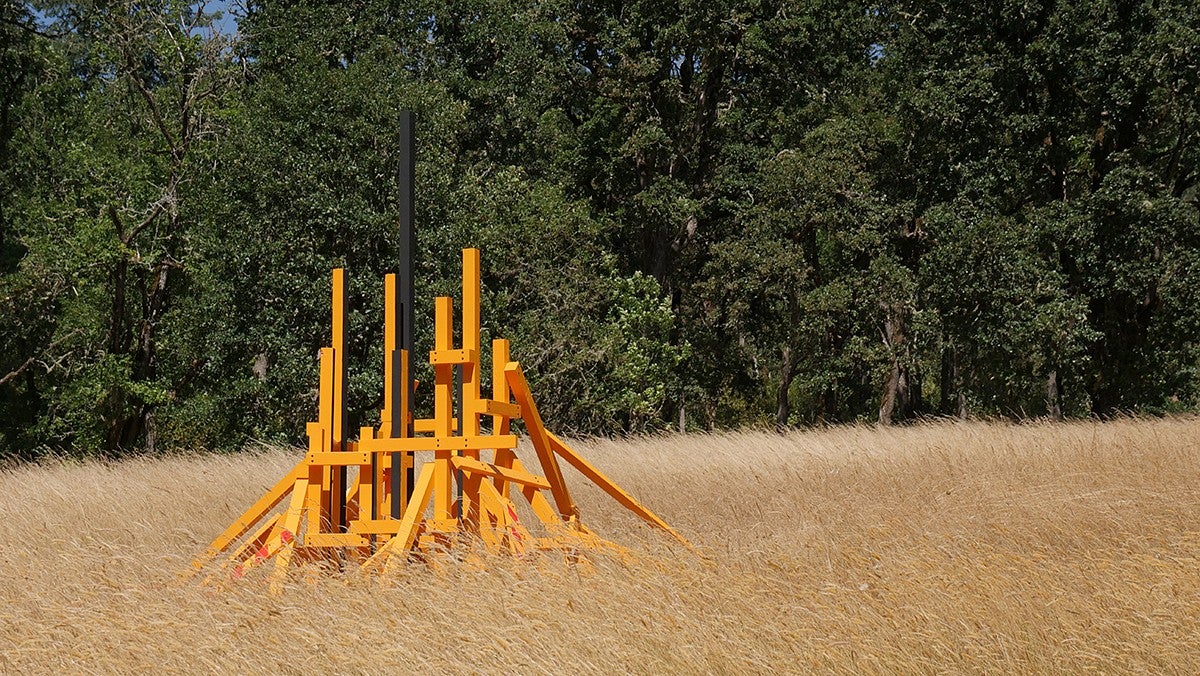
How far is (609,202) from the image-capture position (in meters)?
28.4

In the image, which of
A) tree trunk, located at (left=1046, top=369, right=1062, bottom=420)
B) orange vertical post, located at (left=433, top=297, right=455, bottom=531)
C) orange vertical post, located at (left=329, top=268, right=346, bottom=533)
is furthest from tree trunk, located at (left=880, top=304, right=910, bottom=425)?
orange vertical post, located at (left=433, top=297, right=455, bottom=531)

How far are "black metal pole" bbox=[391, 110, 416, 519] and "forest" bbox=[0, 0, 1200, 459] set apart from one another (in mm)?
11680

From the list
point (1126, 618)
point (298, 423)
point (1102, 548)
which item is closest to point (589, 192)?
point (298, 423)

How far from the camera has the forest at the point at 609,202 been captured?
20.1 meters

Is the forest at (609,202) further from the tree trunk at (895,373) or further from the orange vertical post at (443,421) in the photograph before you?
the orange vertical post at (443,421)

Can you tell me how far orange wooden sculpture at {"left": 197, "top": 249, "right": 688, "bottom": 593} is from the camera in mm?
7465

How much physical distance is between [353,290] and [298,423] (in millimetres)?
2467

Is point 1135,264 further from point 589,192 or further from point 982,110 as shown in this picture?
point 589,192

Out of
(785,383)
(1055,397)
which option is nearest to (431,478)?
(1055,397)

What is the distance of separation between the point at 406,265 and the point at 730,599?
294cm

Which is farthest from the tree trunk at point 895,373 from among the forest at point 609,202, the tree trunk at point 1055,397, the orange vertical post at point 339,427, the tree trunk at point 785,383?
the orange vertical post at point 339,427

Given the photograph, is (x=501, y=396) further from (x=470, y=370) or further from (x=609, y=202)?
(x=609, y=202)

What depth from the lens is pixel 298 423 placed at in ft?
67.1

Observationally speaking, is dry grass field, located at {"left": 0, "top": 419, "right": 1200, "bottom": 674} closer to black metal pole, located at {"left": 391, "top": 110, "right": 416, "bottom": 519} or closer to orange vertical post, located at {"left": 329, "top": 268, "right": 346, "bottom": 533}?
orange vertical post, located at {"left": 329, "top": 268, "right": 346, "bottom": 533}
